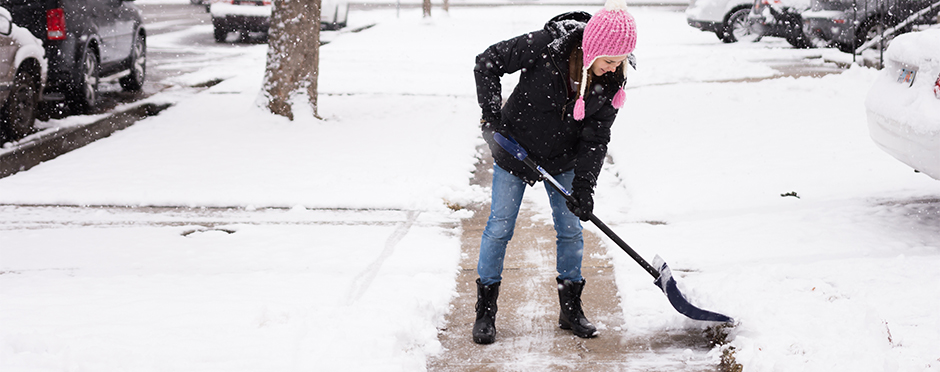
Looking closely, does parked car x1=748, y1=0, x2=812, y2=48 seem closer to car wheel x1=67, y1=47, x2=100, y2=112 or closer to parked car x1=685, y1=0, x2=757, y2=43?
parked car x1=685, y1=0, x2=757, y2=43

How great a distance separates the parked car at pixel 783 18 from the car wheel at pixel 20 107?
1177 cm

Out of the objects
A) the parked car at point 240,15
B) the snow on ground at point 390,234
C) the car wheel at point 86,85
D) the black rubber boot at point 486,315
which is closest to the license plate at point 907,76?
the snow on ground at point 390,234

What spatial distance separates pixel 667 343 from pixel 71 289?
2.85 m

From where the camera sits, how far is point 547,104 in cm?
310

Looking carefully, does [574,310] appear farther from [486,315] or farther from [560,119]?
[560,119]

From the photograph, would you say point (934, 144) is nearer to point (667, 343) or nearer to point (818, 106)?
point (667, 343)

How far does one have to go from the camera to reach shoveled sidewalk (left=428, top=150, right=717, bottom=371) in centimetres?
322

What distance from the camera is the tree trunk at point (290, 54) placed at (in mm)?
7539

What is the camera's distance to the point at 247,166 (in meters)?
6.24

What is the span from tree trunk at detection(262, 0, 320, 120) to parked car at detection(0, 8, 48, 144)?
1993mm

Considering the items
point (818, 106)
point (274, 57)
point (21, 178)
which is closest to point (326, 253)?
point (21, 178)

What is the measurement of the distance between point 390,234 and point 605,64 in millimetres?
A: 2242

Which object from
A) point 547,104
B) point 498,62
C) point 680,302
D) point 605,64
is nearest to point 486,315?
point 680,302

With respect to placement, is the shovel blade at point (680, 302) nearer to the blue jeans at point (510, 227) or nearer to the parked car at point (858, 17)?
the blue jeans at point (510, 227)
